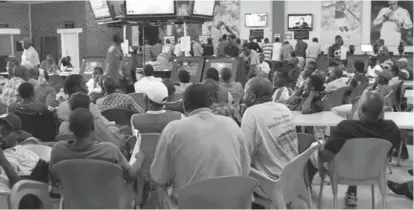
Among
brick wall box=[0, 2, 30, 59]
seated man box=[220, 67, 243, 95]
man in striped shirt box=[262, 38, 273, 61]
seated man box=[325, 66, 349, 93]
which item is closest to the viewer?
seated man box=[220, 67, 243, 95]

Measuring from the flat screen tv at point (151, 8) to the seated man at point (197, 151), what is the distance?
6.20 m

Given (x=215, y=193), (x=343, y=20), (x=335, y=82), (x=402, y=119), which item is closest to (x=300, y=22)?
(x=343, y=20)

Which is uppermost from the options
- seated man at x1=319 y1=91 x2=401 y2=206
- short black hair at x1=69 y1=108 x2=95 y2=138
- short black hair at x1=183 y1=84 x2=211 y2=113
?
short black hair at x1=183 y1=84 x2=211 y2=113

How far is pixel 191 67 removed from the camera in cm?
904

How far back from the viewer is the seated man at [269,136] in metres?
3.32

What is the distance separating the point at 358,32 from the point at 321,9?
4.61ft

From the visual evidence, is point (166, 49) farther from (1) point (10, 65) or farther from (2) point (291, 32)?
(2) point (291, 32)

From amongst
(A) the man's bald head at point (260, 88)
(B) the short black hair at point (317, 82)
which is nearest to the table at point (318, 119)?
(B) the short black hair at point (317, 82)

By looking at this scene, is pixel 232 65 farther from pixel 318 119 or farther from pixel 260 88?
pixel 260 88

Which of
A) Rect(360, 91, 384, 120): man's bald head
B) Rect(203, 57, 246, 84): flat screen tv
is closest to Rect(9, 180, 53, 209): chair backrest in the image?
Rect(360, 91, 384, 120): man's bald head

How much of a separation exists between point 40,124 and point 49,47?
15.5m

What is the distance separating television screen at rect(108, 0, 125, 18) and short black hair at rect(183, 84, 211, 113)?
6.41m

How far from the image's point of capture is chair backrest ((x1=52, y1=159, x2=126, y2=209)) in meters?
2.71

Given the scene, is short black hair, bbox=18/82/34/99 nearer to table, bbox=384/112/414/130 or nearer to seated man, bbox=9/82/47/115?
→ seated man, bbox=9/82/47/115
